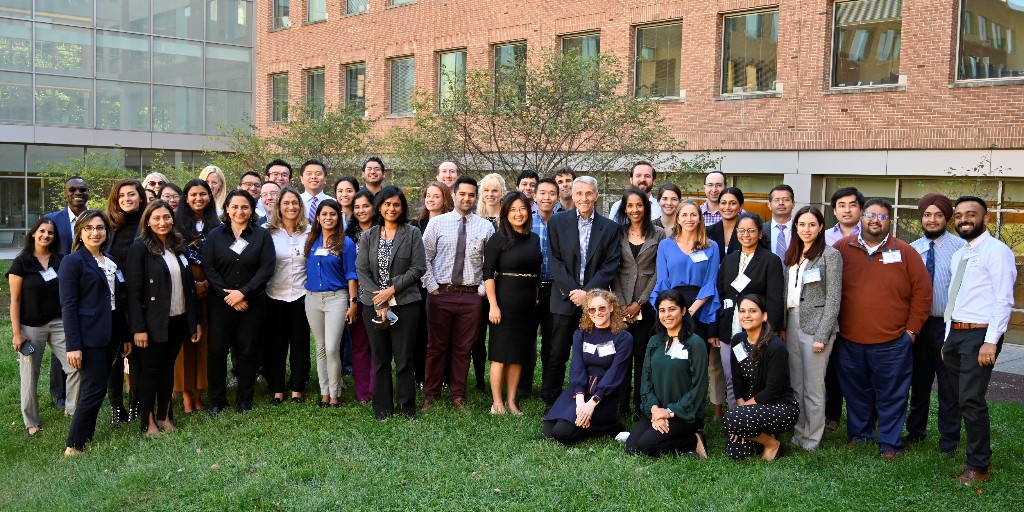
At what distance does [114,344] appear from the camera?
738 centimetres

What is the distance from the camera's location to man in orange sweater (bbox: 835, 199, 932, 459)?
21.7 ft

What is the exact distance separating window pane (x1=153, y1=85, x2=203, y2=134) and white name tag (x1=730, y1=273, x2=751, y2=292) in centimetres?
2966

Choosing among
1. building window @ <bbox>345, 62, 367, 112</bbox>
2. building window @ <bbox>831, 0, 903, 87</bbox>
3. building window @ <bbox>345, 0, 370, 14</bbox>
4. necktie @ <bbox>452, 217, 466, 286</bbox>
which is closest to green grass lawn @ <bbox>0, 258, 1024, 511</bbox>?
necktie @ <bbox>452, 217, 466, 286</bbox>

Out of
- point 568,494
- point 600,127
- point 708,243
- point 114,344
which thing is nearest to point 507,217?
point 708,243

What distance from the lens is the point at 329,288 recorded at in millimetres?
8039

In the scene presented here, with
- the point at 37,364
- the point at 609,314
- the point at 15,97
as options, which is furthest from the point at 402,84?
the point at 609,314

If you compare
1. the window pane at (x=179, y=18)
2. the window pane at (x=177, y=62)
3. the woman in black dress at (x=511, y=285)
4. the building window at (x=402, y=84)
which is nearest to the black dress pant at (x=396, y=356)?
the woman in black dress at (x=511, y=285)

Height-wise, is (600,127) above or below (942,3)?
below

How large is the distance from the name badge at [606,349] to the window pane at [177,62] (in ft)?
97.0

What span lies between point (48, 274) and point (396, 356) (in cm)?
308

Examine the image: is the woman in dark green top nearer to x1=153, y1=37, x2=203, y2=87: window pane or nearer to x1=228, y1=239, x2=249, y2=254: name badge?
x1=228, y1=239, x2=249, y2=254: name badge

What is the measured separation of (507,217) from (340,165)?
39.6 ft

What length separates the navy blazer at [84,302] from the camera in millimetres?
6910

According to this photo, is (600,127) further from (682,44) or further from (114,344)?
(114,344)
